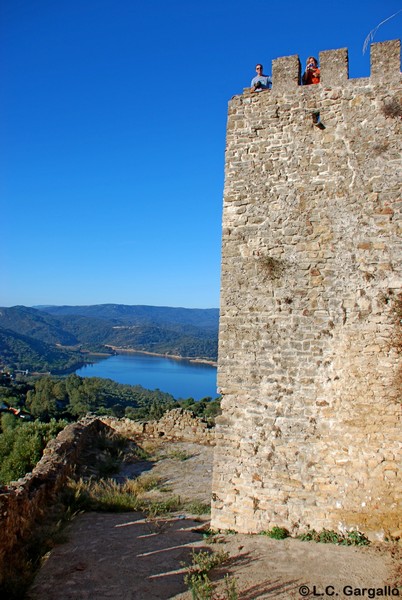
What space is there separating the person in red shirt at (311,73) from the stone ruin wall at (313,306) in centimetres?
26

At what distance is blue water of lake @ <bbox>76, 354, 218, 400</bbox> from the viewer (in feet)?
213

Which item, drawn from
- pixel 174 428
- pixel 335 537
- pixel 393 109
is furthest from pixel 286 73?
pixel 174 428

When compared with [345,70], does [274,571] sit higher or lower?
lower

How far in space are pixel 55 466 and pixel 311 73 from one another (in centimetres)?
798

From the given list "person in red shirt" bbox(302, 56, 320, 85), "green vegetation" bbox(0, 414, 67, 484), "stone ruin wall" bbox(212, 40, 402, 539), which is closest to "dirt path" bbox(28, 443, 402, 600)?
"stone ruin wall" bbox(212, 40, 402, 539)

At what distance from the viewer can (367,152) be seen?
5652mm

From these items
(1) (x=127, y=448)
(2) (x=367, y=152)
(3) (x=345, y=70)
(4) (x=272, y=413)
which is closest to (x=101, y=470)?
(1) (x=127, y=448)

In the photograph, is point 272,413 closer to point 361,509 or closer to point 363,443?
point 363,443

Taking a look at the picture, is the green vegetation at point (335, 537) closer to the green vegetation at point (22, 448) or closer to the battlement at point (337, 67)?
the battlement at point (337, 67)

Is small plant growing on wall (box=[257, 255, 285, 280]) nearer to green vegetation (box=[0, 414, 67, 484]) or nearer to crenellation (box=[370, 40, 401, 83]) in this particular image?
crenellation (box=[370, 40, 401, 83])

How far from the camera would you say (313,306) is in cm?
569

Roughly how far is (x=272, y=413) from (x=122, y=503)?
3.46 metres

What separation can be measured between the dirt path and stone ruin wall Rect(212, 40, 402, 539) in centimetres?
40

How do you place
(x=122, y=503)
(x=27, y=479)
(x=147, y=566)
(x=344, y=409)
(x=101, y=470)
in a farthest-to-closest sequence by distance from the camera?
1. (x=101, y=470)
2. (x=122, y=503)
3. (x=27, y=479)
4. (x=344, y=409)
5. (x=147, y=566)
